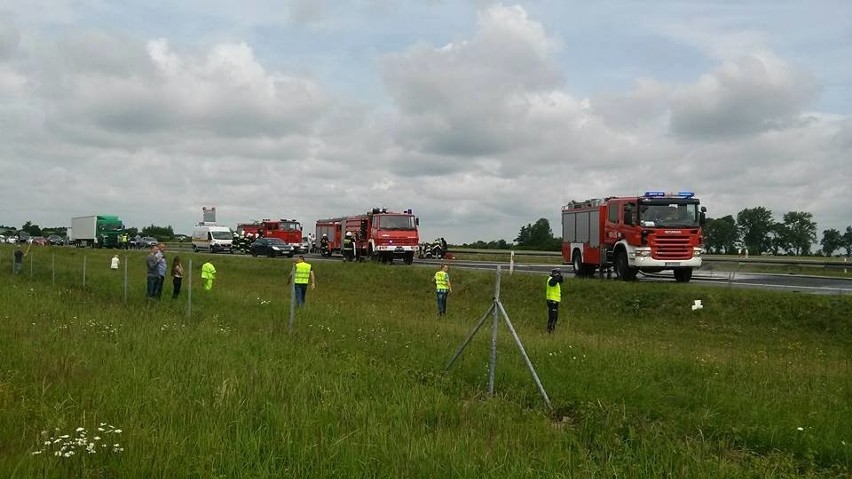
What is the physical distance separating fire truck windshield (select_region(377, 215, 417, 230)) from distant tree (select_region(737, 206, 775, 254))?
238 feet

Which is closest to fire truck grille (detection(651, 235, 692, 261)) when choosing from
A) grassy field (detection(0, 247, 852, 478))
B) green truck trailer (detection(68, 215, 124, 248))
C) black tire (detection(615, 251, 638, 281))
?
black tire (detection(615, 251, 638, 281))

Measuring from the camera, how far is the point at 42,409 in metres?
6.57

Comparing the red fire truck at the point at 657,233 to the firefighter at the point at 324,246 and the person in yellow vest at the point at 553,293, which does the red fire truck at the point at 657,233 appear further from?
the firefighter at the point at 324,246

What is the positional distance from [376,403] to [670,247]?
16998 millimetres

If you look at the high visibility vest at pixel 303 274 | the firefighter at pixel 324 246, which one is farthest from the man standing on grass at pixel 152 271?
the firefighter at pixel 324 246

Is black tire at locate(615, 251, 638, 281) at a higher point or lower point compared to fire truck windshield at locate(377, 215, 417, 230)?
lower

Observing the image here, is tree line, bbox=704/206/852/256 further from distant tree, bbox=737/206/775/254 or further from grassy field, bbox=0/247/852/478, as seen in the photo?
grassy field, bbox=0/247/852/478

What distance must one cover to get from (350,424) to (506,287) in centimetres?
2101

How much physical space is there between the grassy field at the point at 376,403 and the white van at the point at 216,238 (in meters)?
52.5

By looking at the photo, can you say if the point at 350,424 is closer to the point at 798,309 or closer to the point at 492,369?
the point at 492,369

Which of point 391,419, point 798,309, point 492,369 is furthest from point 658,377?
point 798,309

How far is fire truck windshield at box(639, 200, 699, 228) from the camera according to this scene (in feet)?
73.2

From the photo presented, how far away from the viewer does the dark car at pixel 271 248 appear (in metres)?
52.0

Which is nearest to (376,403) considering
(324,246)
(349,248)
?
(349,248)
